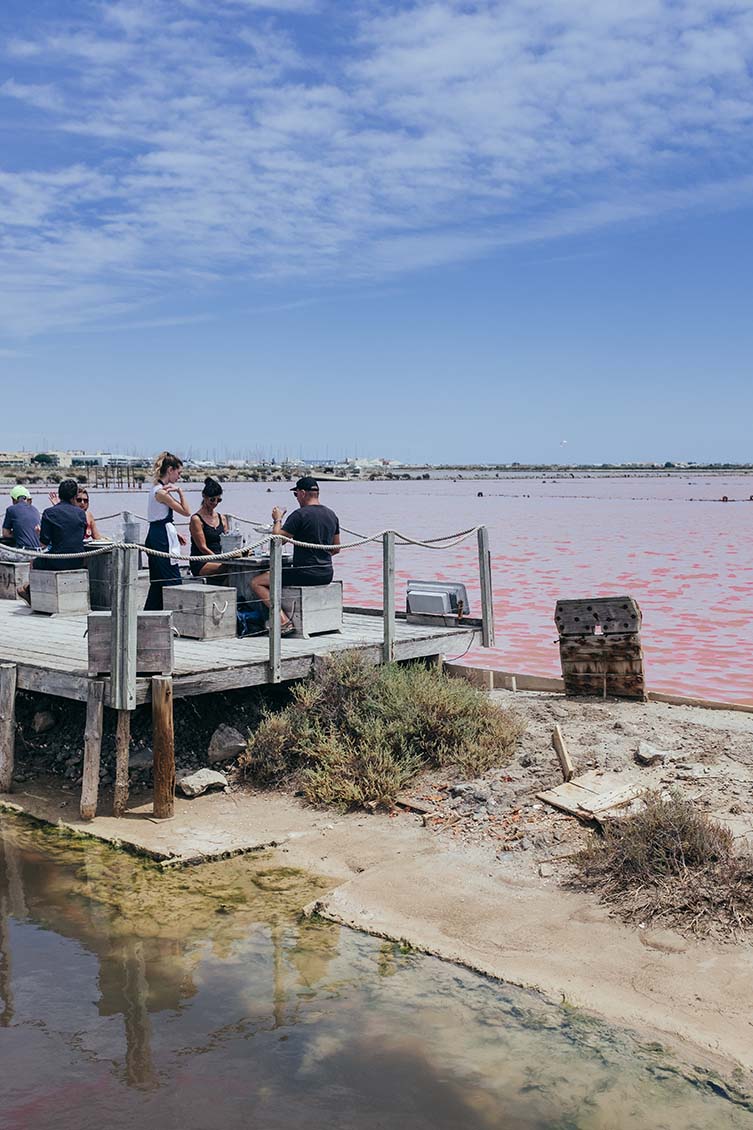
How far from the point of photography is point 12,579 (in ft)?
44.7

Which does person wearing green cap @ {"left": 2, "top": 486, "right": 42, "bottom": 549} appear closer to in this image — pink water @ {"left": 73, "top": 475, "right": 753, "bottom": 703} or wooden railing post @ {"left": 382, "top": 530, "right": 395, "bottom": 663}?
wooden railing post @ {"left": 382, "top": 530, "right": 395, "bottom": 663}

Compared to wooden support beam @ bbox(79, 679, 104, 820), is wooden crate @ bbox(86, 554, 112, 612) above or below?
above

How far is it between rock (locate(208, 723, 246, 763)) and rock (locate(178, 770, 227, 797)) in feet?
0.97

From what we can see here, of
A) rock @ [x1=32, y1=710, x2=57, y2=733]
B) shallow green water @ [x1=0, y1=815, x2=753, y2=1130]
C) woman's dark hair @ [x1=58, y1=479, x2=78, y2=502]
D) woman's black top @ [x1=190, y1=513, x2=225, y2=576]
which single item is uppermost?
woman's dark hair @ [x1=58, y1=479, x2=78, y2=502]

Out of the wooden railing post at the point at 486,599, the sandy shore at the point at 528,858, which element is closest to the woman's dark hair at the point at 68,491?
the sandy shore at the point at 528,858

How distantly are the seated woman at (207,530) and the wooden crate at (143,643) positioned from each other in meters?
2.37

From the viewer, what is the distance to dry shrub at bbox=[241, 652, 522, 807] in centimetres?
854

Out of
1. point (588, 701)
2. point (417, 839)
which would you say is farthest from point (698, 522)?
point (417, 839)

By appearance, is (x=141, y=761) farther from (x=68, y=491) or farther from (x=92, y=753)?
(x=68, y=491)

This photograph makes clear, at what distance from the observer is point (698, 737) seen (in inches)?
354

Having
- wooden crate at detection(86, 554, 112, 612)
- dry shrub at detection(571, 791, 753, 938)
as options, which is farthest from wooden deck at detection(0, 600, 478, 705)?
dry shrub at detection(571, 791, 753, 938)

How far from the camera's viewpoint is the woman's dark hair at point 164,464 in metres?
10.2

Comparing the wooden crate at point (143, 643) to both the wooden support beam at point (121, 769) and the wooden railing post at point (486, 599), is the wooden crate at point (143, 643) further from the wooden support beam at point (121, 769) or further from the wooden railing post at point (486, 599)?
the wooden railing post at point (486, 599)

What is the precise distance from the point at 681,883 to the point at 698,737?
9.37ft
